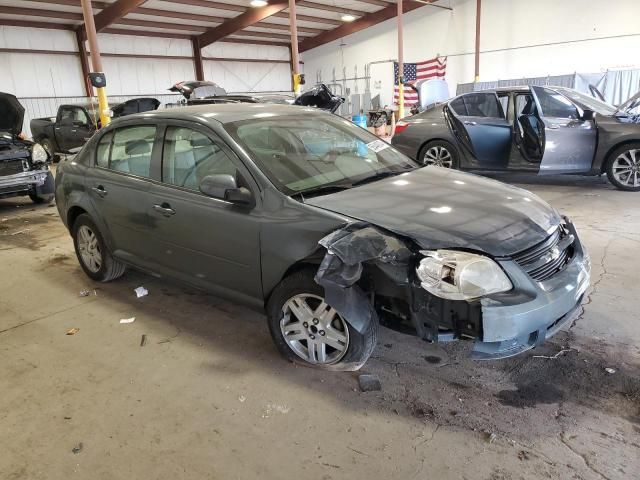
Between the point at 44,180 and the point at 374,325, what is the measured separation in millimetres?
7010

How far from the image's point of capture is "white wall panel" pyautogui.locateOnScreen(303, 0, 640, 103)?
16.0 m

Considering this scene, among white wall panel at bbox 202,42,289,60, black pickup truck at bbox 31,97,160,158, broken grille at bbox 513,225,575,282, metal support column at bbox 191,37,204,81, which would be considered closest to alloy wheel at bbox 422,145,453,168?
broken grille at bbox 513,225,575,282

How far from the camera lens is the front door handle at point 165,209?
3225 millimetres

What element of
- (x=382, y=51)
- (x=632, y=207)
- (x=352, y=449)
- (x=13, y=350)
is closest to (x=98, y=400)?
(x=13, y=350)

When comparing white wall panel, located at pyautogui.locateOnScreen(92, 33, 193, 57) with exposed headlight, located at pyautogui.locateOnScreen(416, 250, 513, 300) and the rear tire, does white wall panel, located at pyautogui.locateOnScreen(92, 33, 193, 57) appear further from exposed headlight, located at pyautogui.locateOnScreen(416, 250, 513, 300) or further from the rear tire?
exposed headlight, located at pyautogui.locateOnScreen(416, 250, 513, 300)

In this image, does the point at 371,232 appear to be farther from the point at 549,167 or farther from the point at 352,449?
the point at 549,167

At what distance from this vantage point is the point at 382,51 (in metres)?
22.3

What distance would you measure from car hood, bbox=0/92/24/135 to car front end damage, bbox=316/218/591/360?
715cm

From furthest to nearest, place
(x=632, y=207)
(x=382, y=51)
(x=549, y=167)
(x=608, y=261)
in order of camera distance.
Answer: (x=382, y=51) → (x=549, y=167) → (x=632, y=207) → (x=608, y=261)

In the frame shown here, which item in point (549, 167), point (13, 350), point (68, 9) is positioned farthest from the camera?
point (68, 9)

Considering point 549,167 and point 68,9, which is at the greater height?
point 68,9

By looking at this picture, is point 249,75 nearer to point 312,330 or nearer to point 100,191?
point 100,191

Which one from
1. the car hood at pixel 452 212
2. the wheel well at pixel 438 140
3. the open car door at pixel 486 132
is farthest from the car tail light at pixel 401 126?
the car hood at pixel 452 212

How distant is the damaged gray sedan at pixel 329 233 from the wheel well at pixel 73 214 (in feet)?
1.29
